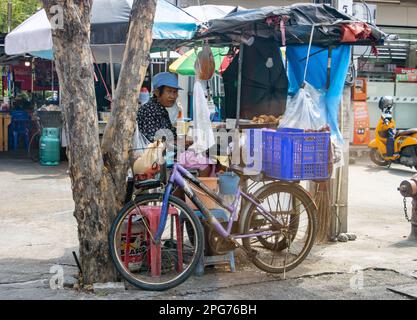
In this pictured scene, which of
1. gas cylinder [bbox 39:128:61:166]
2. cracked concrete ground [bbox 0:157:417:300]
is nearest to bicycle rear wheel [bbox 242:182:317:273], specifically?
cracked concrete ground [bbox 0:157:417:300]

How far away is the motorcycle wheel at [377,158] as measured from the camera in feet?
43.4

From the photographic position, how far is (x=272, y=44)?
6.68 metres

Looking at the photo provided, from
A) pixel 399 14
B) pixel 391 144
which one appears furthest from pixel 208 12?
pixel 399 14

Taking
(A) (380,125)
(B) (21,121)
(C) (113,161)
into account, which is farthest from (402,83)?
(C) (113,161)

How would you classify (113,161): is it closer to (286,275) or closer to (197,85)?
(197,85)

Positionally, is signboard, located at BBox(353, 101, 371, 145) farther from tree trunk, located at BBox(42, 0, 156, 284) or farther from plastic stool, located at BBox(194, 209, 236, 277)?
tree trunk, located at BBox(42, 0, 156, 284)

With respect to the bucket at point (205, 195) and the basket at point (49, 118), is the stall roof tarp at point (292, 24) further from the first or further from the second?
the basket at point (49, 118)

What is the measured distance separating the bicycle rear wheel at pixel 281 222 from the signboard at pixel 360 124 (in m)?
10.2

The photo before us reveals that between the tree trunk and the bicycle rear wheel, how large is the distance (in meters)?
1.32

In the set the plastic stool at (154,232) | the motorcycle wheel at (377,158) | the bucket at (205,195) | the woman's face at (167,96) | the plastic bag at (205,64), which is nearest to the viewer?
the plastic stool at (154,232)

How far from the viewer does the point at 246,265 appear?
5.88 meters

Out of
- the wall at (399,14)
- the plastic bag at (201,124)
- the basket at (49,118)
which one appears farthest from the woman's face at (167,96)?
the wall at (399,14)

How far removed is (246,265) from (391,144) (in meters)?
7.85
